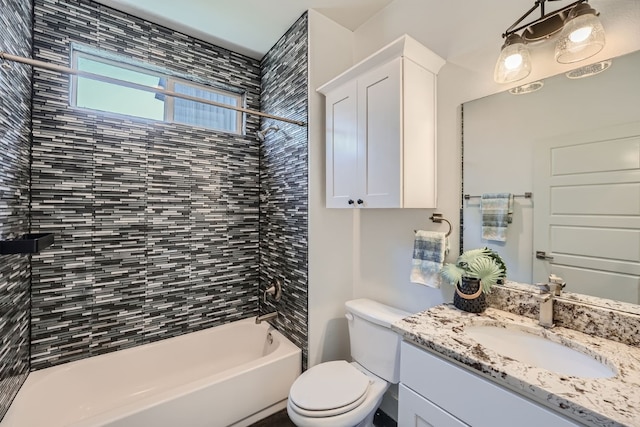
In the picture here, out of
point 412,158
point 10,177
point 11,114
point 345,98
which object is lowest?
point 10,177

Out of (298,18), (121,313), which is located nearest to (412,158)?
(298,18)

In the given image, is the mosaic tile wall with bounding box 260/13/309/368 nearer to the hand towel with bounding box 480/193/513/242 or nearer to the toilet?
the toilet

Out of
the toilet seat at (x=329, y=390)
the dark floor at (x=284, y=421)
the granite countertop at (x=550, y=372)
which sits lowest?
the dark floor at (x=284, y=421)

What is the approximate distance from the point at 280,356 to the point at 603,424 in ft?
5.10

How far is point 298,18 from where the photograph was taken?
1.88m

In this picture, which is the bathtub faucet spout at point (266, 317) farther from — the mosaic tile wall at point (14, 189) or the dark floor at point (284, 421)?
the mosaic tile wall at point (14, 189)

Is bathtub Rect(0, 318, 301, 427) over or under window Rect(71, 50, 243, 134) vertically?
under

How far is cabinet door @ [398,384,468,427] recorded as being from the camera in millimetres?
917

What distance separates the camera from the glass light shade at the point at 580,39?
96 centimetres

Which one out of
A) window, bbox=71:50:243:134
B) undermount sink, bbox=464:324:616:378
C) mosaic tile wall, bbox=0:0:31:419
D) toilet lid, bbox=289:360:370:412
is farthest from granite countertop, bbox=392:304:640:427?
window, bbox=71:50:243:134

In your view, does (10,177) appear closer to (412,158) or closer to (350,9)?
(412,158)

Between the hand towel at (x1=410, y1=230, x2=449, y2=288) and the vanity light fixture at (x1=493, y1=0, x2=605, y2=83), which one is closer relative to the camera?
the vanity light fixture at (x1=493, y1=0, x2=605, y2=83)

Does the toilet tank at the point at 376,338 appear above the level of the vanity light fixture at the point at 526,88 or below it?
below

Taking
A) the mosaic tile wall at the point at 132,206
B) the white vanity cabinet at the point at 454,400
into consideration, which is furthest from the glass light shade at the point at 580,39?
the mosaic tile wall at the point at 132,206
